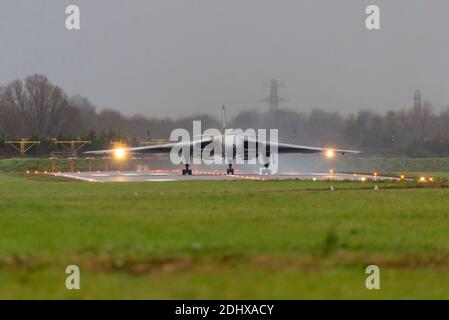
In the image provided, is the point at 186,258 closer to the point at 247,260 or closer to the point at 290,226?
the point at 247,260

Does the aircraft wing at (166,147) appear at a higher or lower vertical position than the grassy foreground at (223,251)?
higher

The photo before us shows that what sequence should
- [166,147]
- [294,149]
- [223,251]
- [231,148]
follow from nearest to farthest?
[223,251] < [231,148] < [166,147] < [294,149]

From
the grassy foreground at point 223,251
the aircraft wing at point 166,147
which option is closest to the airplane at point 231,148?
the aircraft wing at point 166,147

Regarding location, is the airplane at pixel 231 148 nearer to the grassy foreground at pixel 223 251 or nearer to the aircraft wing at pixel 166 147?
the aircraft wing at pixel 166 147

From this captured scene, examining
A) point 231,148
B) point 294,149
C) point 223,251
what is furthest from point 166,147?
point 223,251

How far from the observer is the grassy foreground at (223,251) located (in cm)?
947

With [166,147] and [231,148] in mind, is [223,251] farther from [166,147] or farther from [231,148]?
[166,147]

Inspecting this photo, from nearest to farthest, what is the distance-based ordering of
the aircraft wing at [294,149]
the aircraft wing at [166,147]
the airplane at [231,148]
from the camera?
the airplane at [231,148], the aircraft wing at [166,147], the aircraft wing at [294,149]

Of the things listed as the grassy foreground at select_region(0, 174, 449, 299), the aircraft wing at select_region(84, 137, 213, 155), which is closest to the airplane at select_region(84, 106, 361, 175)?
the aircraft wing at select_region(84, 137, 213, 155)

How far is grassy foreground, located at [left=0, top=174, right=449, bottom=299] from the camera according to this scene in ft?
31.1

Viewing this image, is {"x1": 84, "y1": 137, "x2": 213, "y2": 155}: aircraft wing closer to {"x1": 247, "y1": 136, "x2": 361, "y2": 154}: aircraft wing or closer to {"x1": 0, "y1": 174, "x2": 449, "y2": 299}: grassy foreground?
{"x1": 247, "y1": 136, "x2": 361, "y2": 154}: aircraft wing

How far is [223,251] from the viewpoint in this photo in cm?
1189

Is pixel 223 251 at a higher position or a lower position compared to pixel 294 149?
lower

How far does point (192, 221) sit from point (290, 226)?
225cm
